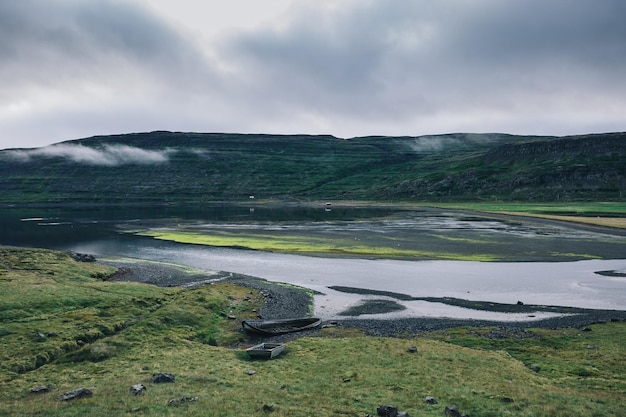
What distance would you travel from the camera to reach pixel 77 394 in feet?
73.5

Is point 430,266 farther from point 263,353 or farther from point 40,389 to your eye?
point 40,389

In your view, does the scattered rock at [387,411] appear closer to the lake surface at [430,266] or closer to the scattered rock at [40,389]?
the scattered rock at [40,389]

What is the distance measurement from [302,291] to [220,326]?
16.1 metres

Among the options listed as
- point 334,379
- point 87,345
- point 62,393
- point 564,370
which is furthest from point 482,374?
point 87,345

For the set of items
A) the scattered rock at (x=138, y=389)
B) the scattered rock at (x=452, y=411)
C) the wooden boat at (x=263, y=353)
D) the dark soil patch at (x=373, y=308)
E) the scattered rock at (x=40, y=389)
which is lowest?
the dark soil patch at (x=373, y=308)

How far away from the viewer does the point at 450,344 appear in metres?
33.6

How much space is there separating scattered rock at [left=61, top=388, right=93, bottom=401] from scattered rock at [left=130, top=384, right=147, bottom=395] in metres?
1.91

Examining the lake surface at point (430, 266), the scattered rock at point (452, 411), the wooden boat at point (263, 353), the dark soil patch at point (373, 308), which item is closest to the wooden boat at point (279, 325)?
the lake surface at point (430, 266)

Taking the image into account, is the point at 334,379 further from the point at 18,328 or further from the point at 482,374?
the point at 18,328

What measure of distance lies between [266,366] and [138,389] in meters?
7.98

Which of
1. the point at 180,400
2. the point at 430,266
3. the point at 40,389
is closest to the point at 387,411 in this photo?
the point at 180,400

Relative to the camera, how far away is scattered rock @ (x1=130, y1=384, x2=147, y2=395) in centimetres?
2294

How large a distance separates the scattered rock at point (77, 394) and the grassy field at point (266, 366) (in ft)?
1.59

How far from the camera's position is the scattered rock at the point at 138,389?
22938 mm
